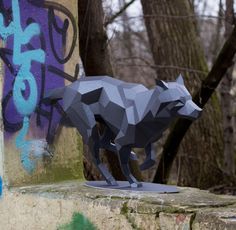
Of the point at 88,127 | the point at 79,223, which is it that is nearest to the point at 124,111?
the point at 88,127

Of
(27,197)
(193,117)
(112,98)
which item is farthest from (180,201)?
(27,197)

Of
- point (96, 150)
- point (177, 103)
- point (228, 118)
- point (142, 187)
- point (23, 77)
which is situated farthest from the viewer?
point (228, 118)

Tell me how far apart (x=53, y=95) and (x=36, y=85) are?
343mm

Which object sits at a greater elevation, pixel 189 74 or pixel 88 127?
pixel 189 74

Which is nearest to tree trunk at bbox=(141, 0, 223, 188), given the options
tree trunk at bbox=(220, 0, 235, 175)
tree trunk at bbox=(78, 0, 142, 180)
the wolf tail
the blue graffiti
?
tree trunk at bbox=(220, 0, 235, 175)

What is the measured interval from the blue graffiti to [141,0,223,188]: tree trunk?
324cm

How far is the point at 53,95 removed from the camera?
12.8ft

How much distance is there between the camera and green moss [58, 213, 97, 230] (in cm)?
334

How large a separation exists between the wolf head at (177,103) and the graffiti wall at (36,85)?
0.95 metres

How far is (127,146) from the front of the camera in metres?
3.45

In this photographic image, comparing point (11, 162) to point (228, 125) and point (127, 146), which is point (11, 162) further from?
point (228, 125)

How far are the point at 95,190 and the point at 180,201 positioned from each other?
2.11 feet

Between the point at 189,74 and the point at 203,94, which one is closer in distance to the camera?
the point at 203,94

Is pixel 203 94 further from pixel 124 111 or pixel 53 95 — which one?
pixel 124 111
